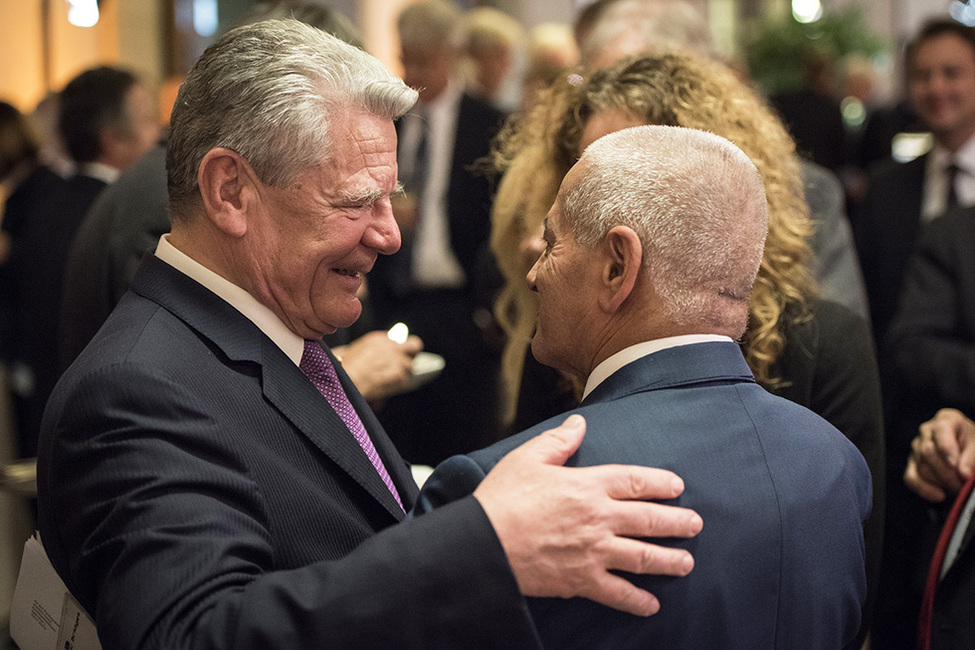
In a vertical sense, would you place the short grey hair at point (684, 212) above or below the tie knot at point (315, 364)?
above

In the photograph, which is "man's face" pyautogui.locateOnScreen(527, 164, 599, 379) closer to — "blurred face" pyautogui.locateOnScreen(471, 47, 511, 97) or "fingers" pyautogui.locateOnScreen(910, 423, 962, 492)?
"fingers" pyautogui.locateOnScreen(910, 423, 962, 492)

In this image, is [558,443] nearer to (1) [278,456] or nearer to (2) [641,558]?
(2) [641,558]

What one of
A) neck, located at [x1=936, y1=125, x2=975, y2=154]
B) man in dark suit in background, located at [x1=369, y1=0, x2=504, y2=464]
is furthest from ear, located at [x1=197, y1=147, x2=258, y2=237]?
neck, located at [x1=936, y1=125, x2=975, y2=154]

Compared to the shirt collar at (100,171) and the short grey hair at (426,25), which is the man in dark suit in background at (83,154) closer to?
the shirt collar at (100,171)

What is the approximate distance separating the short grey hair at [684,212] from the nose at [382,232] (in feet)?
1.14

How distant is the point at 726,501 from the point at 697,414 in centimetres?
12

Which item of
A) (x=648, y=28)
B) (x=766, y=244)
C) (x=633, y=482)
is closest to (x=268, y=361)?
(x=633, y=482)

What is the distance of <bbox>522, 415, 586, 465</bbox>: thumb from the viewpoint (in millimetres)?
1178

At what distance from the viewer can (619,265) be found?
4.51 ft

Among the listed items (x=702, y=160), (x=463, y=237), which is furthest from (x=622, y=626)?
(x=463, y=237)

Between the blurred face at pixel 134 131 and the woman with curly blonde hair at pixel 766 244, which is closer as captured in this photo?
the woman with curly blonde hair at pixel 766 244

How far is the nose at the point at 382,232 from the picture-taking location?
1582 millimetres

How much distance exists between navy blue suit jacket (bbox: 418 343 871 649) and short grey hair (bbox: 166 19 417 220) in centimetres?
54

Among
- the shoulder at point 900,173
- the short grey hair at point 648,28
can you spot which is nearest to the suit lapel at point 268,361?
the short grey hair at point 648,28
